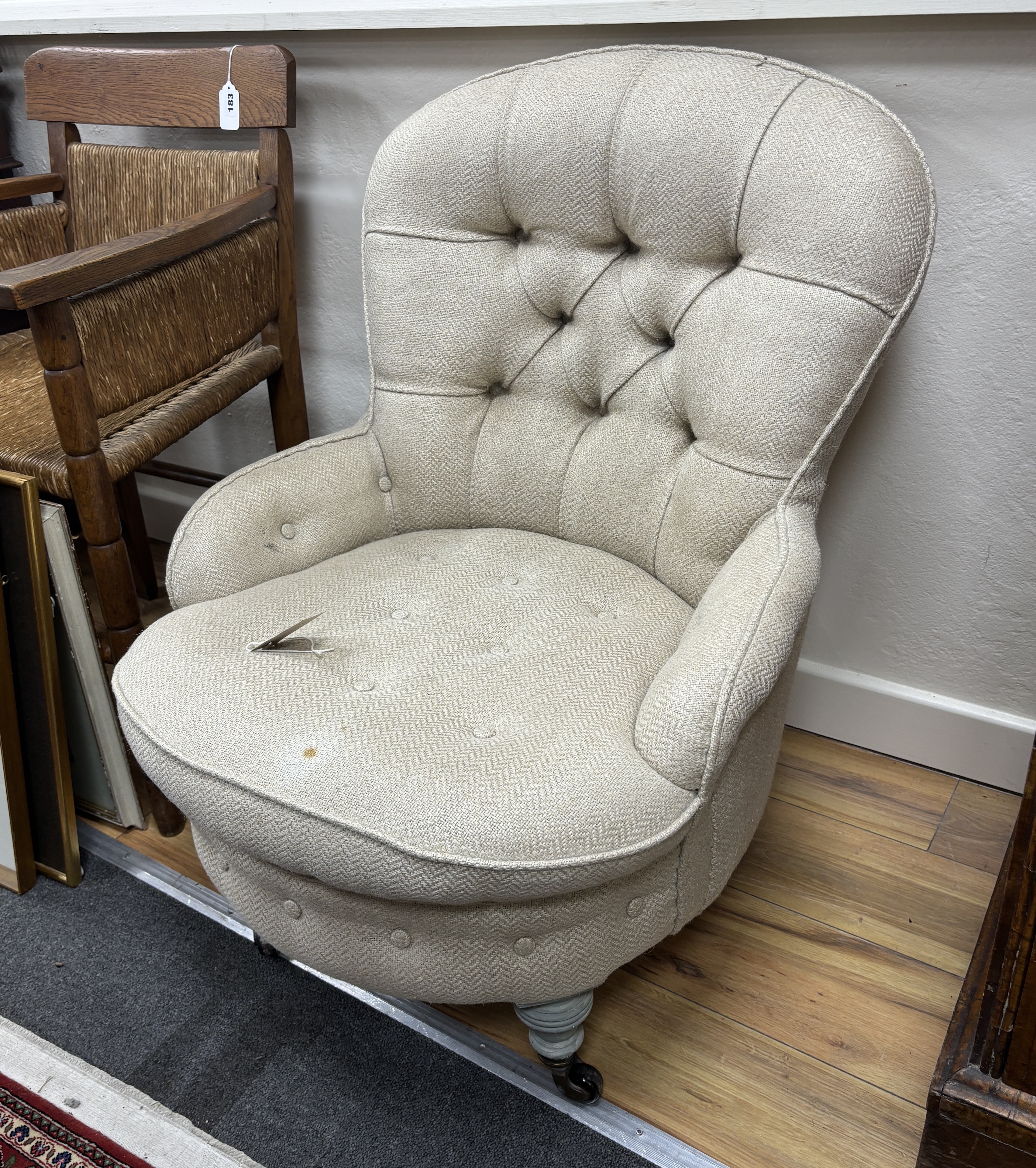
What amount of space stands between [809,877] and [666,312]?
0.76 metres

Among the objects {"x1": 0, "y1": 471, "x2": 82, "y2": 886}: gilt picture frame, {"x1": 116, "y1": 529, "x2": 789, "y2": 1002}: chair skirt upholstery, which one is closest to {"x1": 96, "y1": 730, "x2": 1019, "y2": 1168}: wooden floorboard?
{"x1": 0, "y1": 471, "x2": 82, "y2": 886}: gilt picture frame

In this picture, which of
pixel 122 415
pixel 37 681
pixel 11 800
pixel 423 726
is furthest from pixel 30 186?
pixel 423 726

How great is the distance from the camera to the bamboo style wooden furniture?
27.6 inches

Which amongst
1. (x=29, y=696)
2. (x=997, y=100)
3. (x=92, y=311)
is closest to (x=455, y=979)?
(x=29, y=696)

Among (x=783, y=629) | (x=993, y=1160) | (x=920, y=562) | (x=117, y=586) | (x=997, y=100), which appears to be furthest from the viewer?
(x=920, y=562)

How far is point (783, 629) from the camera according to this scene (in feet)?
2.83

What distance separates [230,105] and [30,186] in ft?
1.35

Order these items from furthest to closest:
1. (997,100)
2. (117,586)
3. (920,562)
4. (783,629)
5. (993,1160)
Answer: (920,562), (117,586), (997,100), (783,629), (993,1160)

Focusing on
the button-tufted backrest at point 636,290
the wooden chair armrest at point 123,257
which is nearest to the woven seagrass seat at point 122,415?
the wooden chair armrest at point 123,257

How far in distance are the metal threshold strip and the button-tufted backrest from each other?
0.56 metres

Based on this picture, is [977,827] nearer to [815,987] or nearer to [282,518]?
[815,987]

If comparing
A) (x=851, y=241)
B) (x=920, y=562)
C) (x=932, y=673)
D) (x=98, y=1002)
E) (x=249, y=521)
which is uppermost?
(x=851, y=241)

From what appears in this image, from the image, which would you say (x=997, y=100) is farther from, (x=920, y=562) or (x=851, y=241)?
(x=920, y=562)

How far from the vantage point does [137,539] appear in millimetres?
1776
